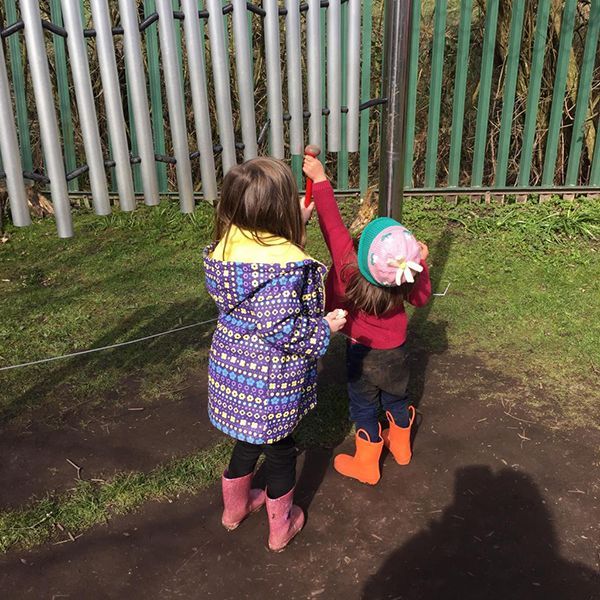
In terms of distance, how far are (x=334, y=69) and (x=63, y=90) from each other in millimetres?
4156

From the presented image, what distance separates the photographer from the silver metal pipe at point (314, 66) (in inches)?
122

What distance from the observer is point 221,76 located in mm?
3049

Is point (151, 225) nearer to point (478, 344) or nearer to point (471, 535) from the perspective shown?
point (478, 344)

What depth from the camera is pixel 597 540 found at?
2.57 m

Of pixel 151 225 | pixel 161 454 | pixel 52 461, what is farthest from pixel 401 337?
pixel 151 225

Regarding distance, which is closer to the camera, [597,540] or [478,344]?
[597,540]

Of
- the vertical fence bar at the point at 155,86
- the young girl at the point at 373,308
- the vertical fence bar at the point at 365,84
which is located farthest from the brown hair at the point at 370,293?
the vertical fence bar at the point at 155,86

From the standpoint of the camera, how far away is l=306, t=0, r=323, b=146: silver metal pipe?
3.11 metres

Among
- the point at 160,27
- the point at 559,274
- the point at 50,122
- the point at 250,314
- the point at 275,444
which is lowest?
the point at 559,274

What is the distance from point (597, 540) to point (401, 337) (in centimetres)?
109

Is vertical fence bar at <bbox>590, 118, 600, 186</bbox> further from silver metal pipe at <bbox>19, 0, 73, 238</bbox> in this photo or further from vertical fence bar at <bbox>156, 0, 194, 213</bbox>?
silver metal pipe at <bbox>19, 0, 73, 238</bbox>

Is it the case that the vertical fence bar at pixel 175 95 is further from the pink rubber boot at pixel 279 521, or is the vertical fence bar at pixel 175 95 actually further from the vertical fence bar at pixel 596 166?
the vertical fence bar at pixel 596 166

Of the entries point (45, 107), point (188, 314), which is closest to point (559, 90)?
point (188, 314)

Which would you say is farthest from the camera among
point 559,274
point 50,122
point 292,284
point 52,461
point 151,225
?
point 151,225
